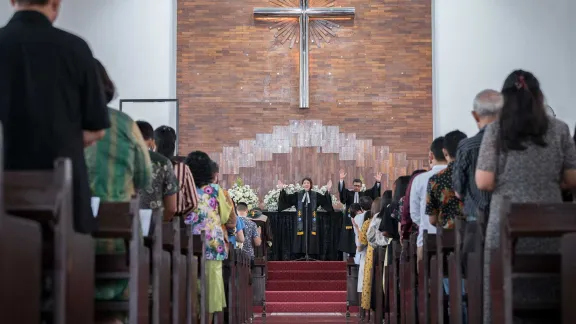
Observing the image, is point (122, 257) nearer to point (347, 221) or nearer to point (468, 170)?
point (468, 170)

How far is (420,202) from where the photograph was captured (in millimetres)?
6754

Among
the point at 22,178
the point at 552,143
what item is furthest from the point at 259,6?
the point at 22,178

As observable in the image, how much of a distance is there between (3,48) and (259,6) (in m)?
13.8

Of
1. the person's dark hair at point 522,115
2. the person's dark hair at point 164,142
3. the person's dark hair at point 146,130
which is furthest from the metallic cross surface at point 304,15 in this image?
the person's dark hair at point 522,115

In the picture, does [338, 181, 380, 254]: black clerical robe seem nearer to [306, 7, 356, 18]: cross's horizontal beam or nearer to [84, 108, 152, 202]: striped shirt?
[306, 7, 356, 18]: cross's horizontal beam

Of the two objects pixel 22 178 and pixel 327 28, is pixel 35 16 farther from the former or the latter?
pixel 327 28

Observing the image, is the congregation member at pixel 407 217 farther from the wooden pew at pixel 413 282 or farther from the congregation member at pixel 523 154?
the congregation member at pixel 523 154

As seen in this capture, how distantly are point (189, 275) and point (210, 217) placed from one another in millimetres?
1056

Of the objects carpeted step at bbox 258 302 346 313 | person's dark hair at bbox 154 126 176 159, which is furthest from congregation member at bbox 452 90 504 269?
carpeted step at bbox 258 302 346 313

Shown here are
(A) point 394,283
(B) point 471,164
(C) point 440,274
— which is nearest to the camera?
(B) point 471,164

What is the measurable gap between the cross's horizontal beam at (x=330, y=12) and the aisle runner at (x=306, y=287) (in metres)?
4.67

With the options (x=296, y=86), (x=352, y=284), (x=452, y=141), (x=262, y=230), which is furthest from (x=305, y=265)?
(x=452, y=141)

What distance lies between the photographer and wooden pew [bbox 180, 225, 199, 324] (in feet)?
19.2

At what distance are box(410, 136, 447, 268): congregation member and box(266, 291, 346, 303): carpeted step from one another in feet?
21.3
